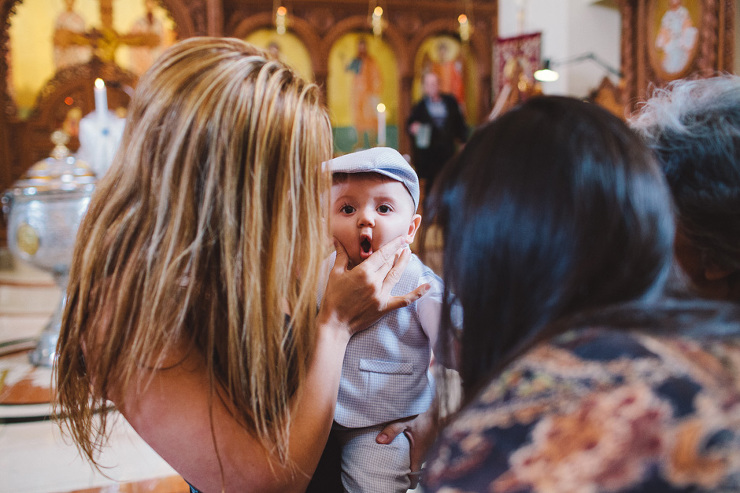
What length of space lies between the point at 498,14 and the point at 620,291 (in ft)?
32.5

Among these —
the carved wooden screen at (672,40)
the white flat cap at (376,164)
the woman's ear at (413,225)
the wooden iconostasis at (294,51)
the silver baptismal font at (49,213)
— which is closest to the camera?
the white flat cap at (376,164)

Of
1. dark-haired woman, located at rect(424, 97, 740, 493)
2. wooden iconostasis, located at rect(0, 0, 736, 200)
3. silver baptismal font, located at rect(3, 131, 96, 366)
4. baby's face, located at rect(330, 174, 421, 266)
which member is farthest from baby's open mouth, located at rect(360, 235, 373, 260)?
wooden iconostasis, located at rect(0, 0, 736, 200)

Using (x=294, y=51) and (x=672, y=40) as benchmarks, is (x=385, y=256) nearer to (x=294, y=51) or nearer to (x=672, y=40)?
(x=672, y=40)

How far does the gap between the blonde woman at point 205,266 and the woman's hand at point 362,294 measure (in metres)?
0.17

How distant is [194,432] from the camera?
944 mm

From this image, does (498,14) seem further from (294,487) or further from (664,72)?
(294,487)

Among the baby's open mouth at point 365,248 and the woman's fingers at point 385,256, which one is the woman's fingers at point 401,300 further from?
the baby's open mouth at point 365,248

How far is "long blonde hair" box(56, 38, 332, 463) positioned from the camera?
0.93 m

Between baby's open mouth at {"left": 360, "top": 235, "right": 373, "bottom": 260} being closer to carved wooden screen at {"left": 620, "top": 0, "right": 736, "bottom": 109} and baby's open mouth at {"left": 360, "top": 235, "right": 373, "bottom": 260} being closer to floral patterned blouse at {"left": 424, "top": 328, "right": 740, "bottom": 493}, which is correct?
floral patterned blouse at {"left": 424, "top": 328, "right": 740, "bottom": 493}

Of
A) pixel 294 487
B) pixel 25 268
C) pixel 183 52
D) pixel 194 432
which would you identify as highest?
pixel 183 52

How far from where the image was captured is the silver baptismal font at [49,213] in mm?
3455

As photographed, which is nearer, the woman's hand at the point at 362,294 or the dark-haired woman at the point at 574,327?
the dark-haired woman at the point at 574,327

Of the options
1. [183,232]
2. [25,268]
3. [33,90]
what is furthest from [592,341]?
[33,90]

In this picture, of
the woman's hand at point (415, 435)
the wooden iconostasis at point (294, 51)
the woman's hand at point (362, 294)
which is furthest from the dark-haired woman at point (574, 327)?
the wooden iconostasis at point (294, 51)
